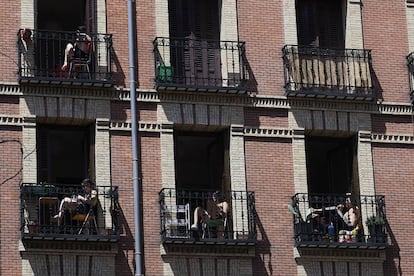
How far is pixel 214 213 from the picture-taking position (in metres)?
35.1

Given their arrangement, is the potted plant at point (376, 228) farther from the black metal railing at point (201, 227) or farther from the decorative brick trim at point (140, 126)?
the decorative brick trim at point (140, 126)

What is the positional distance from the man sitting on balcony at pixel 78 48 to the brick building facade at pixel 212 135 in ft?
0.16

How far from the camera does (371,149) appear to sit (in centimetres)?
3681

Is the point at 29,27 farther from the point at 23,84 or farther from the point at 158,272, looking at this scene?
the point at 158,272

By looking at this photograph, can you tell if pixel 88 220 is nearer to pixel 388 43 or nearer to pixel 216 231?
pixel 216 231

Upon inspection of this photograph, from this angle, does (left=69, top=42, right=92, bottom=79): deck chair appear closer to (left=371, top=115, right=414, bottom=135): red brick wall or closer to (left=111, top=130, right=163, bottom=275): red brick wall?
(left=111, top=130, right=163, bottom=275): red brick wall

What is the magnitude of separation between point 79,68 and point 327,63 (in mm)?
6667

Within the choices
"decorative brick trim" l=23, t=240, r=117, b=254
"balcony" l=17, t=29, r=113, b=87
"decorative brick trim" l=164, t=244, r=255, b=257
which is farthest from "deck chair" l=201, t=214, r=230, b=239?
"balcony" l=17, t=29, r=113, b=87

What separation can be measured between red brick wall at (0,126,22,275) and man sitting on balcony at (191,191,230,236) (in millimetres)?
4284

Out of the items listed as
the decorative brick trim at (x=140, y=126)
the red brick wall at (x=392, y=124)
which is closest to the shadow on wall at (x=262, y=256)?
the decorative brick trim at (x=140, y=126)

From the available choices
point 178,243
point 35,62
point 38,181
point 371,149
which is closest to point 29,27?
point 35,62

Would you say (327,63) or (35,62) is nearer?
(35,62)

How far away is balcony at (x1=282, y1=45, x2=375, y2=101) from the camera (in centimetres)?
3662

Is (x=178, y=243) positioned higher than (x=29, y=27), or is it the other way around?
(x=29, y=27)
